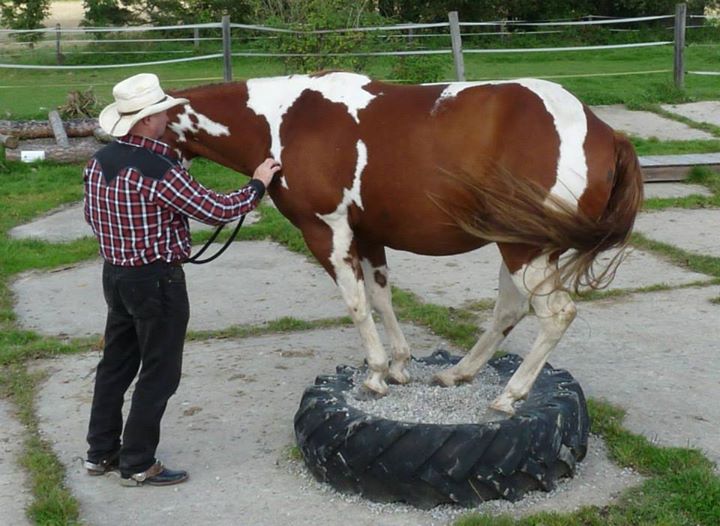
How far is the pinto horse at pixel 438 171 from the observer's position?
3832 mm

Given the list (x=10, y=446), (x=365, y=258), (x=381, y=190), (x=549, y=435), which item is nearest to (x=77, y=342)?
(x=10, y=446)

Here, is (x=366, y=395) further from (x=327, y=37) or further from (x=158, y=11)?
(x=158, y=11)

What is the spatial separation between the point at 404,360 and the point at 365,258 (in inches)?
21.1

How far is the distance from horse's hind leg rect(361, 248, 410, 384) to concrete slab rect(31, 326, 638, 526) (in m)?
0.59

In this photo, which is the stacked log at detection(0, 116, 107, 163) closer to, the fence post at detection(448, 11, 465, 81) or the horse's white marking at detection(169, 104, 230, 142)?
the fence post at detection(448, 11, 465, 81)

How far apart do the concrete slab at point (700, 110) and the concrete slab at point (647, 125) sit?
0.39 m

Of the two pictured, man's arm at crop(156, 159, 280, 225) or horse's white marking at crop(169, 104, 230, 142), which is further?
horse's white marking at crop(169, 104, 230, 142)

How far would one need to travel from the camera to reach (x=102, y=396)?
13.7 feet

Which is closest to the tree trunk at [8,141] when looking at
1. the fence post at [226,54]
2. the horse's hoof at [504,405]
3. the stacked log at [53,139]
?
the stacked log at [53,139]

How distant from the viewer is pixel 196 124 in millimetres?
4297

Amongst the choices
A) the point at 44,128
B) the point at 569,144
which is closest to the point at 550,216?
the point at 569,144

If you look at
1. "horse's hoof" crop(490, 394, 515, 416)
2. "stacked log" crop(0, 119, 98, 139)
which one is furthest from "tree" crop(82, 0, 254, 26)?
"horse's hoof" crop(490, 394, 515, 416)

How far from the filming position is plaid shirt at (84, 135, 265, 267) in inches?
149

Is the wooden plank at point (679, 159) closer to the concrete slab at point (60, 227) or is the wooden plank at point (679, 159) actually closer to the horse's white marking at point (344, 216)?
the concrete slab at point (60, 227)
